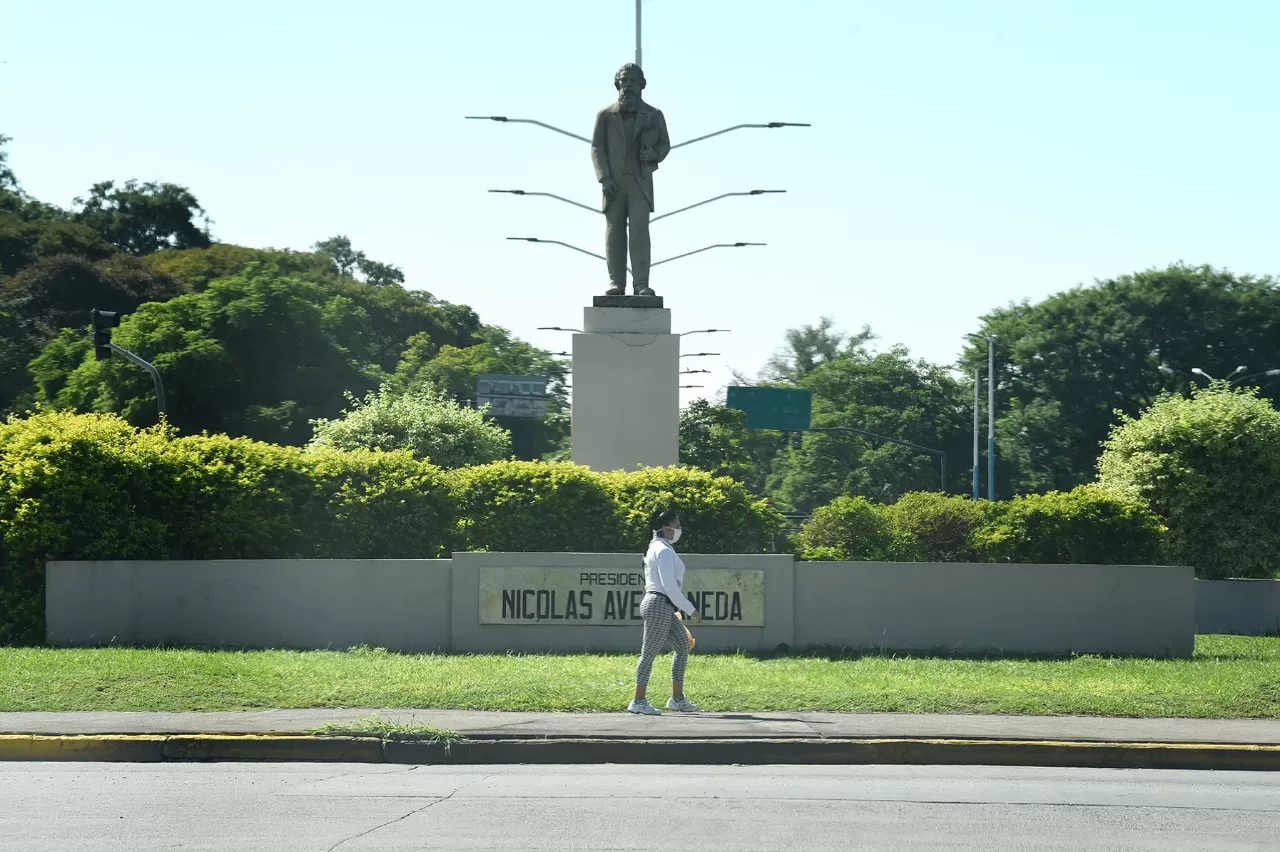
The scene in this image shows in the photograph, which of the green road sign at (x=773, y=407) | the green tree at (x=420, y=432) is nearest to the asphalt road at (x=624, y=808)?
the green tree at (x=420, y=432)

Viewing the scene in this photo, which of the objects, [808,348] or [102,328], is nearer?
[102,328]

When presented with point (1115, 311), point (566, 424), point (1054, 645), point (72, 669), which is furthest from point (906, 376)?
point (72, 669)

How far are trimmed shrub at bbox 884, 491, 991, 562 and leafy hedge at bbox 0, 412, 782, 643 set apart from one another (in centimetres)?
195

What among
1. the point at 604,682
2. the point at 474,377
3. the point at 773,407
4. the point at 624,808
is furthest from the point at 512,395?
the point at 624,808

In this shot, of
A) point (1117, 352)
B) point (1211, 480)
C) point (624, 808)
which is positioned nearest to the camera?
point (624, 808)

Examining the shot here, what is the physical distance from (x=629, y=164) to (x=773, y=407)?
1720 inches

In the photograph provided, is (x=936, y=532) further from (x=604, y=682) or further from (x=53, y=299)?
(x=53, y=299)

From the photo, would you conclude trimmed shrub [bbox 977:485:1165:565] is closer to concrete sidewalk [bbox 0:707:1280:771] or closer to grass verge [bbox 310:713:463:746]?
concrete sidewalk [bbox 0:707:1280:771]

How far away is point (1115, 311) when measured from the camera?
238 ft

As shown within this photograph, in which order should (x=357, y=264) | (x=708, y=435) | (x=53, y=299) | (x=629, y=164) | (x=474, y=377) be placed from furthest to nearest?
(x=357, y=264), (x=474, y=377), (x=53, y=299), (x=708, y=435), (x=629, y=164)

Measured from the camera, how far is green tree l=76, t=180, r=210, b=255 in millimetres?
81812

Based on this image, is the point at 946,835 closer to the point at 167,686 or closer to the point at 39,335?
the point at 167,686

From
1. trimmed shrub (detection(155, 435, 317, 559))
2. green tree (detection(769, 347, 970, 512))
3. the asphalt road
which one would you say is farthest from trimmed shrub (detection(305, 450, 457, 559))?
green tree (detection(769, 347, 970, 512))

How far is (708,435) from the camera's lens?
56.5m
